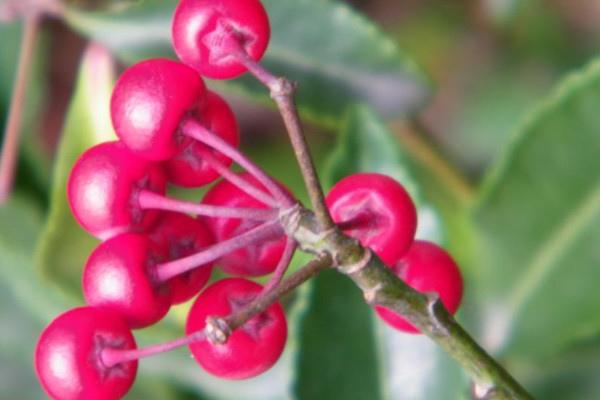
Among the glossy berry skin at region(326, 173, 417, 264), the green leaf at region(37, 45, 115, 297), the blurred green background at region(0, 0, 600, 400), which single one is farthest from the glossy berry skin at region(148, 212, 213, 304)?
the green leaf at region(37, 45, 115, 297)

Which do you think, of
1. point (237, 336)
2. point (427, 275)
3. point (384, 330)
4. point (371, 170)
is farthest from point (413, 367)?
point (237, 336)

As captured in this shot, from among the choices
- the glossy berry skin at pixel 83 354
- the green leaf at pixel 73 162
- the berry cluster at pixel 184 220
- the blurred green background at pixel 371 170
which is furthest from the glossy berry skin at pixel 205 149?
the green leaf at pixel 73 162

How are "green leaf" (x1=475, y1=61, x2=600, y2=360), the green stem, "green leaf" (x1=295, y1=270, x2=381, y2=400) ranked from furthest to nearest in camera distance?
"green leaf" (x1=475, y1=61, x2=600, y2=360) < "green leaf" (x1=295, y1=270, x2=381, y2=400) < the green stem

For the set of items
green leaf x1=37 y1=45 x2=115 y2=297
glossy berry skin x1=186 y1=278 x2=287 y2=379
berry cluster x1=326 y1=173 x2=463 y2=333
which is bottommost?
green leaf x1=37 y1=45 x2=115 y2=297

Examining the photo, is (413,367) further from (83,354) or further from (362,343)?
(83,354)

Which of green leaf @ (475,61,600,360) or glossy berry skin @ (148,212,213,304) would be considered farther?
green leaf @ (475,61,600,360)

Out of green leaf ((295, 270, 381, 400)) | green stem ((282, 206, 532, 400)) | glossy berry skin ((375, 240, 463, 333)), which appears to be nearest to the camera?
green stem ((282, 206, 532, 400))

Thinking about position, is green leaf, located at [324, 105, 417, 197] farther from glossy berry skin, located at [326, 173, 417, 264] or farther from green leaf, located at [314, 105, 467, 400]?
glossy berry skin, located at [326, 173, 417, 264]
